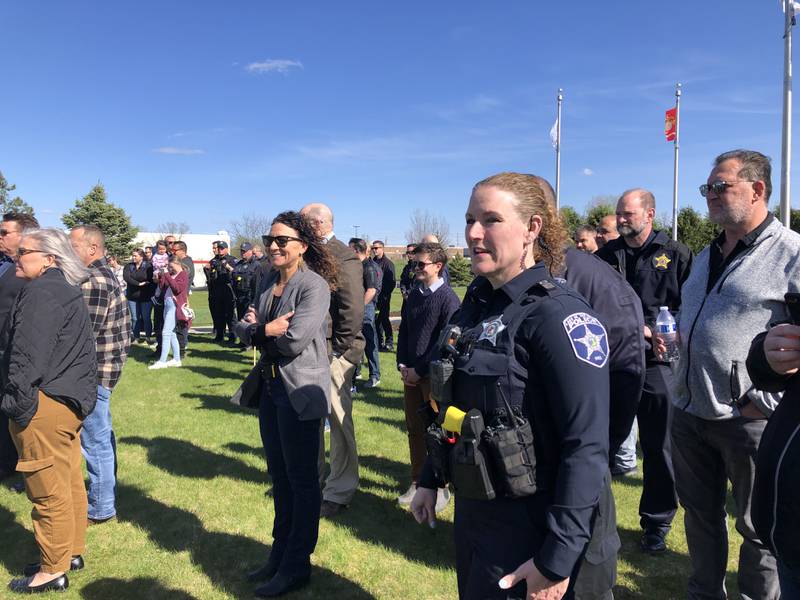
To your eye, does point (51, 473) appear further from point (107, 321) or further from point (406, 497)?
point (406, 497)

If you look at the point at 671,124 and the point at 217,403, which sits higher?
the point at 671,124

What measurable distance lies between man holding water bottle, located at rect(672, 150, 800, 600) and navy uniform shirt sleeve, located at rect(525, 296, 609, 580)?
4.26ft

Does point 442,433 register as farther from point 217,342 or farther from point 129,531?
point 217,342

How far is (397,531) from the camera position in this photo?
14.4 ft

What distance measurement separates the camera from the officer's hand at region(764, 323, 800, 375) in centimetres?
154

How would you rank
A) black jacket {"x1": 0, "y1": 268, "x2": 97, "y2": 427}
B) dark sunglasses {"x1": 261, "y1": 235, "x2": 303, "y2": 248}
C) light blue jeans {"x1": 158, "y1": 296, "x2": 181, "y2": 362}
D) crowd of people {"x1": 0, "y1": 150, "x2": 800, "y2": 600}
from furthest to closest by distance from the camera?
light blue jeans {"x1": 158, "y1": 296, "x2": 181, "y2": 362} < dark sunglasses {"x1": 261, "y1": 235, "x2": 303, "y2": 248} < black jacket {"x1": 0, "y1": 268, "x2": 97, "y2": 427} < crowd of people {"x1": 0, "y1": 150, "x2": 800, "y2": 600}

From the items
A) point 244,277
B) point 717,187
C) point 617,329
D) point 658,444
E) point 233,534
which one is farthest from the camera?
point 244,277

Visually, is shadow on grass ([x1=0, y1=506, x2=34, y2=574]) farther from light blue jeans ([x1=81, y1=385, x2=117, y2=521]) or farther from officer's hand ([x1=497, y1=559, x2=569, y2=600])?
officer's hand ([x1=497, y1=559, x2=569, y2=600])

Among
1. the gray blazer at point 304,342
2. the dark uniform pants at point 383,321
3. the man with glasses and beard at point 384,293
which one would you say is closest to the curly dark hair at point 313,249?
the gray blazer at point 304,342

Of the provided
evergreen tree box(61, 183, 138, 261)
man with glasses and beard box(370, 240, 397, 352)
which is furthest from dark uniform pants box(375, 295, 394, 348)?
evergreen tree box(61, 183, 138, 261)

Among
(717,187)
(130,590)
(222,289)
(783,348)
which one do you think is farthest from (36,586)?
(222,289)

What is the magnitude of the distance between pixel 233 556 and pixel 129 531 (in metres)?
1.00

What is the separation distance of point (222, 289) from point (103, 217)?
37.9m

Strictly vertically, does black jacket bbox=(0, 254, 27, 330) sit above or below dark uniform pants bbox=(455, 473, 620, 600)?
above
